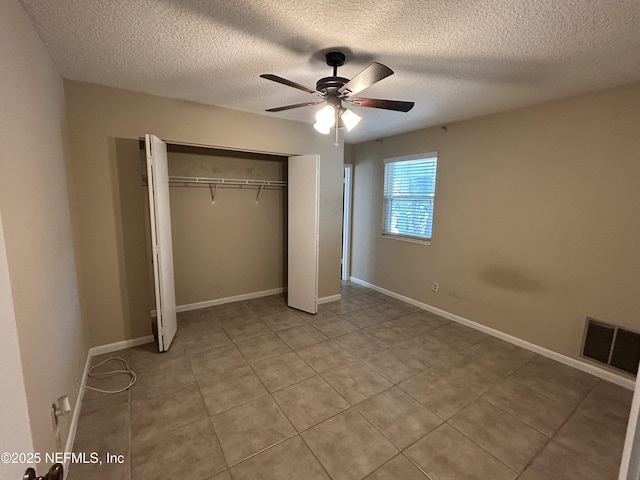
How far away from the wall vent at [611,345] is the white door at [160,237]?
395 cm

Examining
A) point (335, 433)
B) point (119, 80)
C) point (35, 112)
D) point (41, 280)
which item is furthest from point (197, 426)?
point (119, 80)

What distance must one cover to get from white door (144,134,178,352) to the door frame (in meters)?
2.95

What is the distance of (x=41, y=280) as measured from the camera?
1.47 metres

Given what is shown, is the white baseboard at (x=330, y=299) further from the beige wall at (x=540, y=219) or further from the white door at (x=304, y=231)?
the beige wall at (x=540, y=219)

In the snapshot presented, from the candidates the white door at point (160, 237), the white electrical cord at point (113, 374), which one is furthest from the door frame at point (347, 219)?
the white electrical cord at point (113, 374)

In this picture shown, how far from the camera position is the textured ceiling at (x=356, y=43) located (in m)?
1.50

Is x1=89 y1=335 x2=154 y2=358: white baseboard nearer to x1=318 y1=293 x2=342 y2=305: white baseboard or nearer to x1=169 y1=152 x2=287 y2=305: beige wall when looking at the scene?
x1=169 y1=152 x2=287 y2=305: beige wall

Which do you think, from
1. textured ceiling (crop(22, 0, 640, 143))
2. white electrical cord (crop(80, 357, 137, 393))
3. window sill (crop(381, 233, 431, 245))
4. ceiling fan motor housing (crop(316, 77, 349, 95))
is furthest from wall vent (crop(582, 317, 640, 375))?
white electrical cord (crop(80, 357, 137, 393))

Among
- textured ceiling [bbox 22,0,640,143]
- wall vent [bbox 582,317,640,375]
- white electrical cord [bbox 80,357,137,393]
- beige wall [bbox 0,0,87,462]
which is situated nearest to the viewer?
beige wall [bbox 0,0,87,462]

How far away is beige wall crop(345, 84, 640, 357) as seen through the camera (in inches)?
95.7

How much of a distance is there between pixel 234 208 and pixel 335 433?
306cm

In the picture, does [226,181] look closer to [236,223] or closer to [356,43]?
[236,223]

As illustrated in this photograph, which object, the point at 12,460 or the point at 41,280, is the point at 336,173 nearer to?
the point at 41,280

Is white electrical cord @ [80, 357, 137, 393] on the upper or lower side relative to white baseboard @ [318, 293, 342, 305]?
lower
